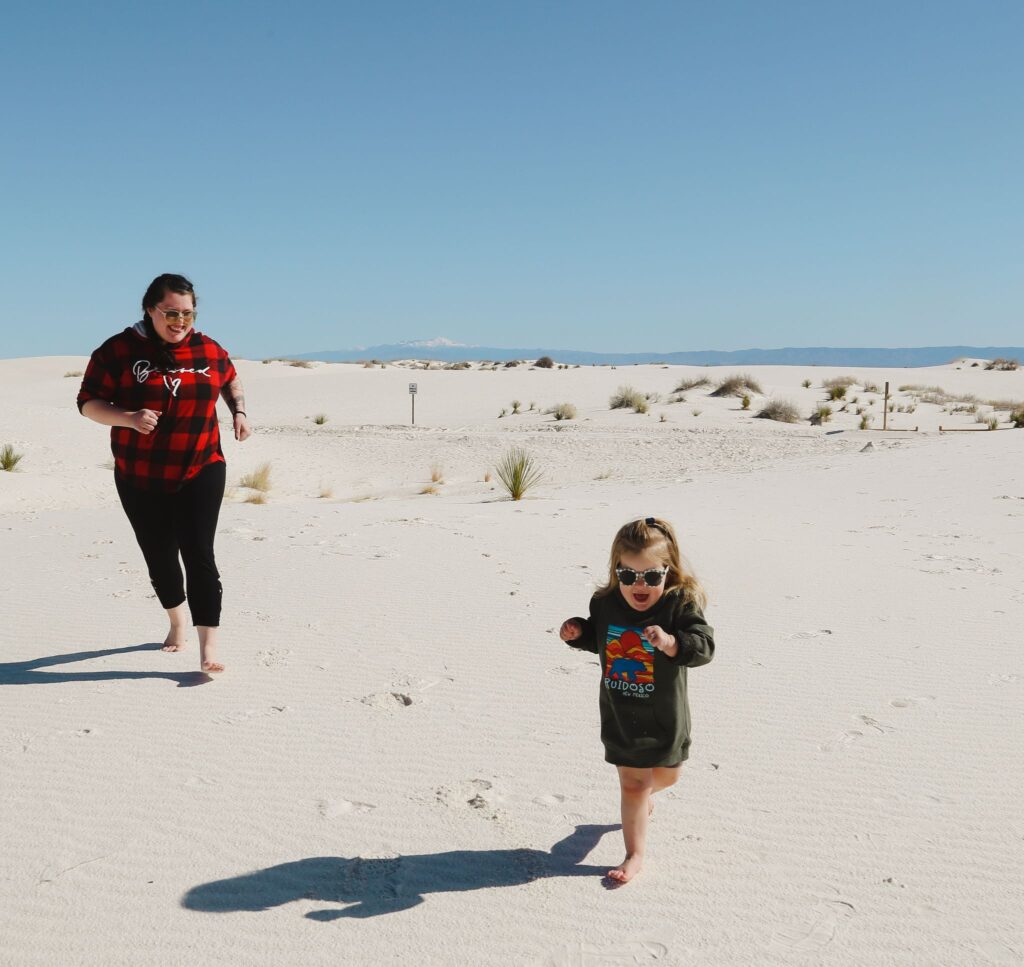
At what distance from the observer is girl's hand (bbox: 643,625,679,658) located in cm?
233

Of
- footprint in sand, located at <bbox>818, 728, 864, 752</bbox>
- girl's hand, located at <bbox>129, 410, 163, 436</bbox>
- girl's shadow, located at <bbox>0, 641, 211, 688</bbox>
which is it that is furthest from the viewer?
girl's shadow, located at <bbox>0, 641, 211, 688</bbox>

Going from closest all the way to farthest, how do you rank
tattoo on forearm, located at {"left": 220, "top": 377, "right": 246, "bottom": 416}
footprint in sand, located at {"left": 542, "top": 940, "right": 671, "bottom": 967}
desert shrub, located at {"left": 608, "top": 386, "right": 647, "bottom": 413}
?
footprint in sand, located at {"left": 542, "top": 940, "right": 671, "bottom": 967} → tattoo on forearm, located at {"left": 220, "top": 377, "right": 246, "bottom": 416} → desert shrub, located at {"left": 608, "top": 386, "right": 647, "bottom": 413}

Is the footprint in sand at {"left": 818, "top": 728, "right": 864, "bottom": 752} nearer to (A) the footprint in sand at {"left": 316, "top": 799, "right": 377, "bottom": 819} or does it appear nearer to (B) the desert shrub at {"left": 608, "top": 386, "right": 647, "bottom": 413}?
(A) the footprint in sand at {"left": 316, "top": 799, "right": 377, "bottom": 819}

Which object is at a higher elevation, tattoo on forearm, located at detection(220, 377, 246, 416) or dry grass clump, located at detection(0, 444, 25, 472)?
tattoo on forearm, located at detection(220, 377, 246, 416)

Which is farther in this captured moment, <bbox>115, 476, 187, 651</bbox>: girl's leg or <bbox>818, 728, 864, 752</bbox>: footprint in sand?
<bbox>115, 476, 187, 651</bbox>: girl's leg

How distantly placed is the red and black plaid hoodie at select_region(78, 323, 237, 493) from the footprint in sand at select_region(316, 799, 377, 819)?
1.60 metres

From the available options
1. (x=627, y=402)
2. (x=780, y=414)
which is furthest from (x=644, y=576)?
(x=627, y=402)

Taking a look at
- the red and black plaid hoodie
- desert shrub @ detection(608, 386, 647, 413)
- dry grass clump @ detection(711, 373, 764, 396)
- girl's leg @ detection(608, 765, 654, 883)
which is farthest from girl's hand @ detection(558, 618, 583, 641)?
dry grass clump @ detection(711, 373, 764, 396)

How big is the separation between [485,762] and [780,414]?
22.2 metres

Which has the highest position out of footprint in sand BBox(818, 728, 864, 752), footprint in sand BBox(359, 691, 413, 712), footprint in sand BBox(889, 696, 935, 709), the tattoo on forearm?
the tattoo on forearm

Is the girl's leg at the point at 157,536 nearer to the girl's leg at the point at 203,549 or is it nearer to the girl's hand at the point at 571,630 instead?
the girl's leg at the point at 203,549

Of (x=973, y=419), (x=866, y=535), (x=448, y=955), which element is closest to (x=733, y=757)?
Answer: (x=448, y=955)

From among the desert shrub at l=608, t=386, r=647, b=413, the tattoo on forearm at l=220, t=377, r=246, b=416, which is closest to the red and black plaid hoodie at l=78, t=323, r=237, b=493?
the tattoo on forearm at l=220, t=377, r=246, b=416

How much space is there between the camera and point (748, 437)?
783 inches
